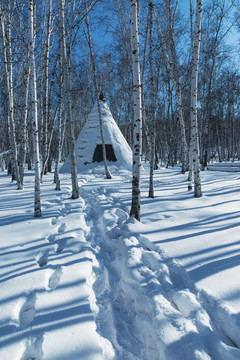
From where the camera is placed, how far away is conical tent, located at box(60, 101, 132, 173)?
47.0 feet

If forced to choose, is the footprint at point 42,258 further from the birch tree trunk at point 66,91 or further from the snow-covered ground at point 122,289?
the birch tree trunk at point 66,91

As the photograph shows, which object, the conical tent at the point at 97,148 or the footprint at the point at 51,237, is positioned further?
the conical tent at the point at 97,148

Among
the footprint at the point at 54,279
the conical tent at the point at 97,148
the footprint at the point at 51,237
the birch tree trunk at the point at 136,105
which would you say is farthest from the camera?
the conical tent at the point at 97,148

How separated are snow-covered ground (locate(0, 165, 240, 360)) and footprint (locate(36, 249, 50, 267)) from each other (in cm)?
2

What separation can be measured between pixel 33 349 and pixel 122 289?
1090mm

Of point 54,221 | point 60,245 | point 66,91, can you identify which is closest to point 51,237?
point 60,245

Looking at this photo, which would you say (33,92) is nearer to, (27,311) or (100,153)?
(27,311)

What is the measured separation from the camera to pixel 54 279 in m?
2.46

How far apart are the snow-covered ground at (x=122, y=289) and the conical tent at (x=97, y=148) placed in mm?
10140

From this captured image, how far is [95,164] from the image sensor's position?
14.2m

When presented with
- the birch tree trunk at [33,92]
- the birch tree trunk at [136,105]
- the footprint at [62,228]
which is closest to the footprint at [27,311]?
the footprint at [62,228]

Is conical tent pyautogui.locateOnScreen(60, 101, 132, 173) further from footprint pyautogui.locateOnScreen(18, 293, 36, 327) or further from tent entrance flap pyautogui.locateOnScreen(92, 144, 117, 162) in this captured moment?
footprint pyautogui.locateOnScreen(18, 293, 36, 327)

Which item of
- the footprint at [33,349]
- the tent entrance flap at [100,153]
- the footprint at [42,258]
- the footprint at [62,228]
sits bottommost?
the footprint at [33,349]

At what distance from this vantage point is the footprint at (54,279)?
2320 millimetres
